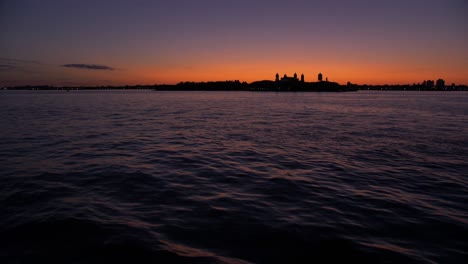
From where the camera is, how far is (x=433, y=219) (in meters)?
8.14

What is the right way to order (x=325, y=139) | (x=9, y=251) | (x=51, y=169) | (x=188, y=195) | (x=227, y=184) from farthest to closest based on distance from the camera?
(x=325, y=139), (x=51, y=169), (x=227, y=184), (x=188, y=195), (x=9, y=251)

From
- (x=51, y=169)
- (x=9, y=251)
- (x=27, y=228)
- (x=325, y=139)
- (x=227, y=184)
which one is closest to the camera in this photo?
(x=9, y=251)

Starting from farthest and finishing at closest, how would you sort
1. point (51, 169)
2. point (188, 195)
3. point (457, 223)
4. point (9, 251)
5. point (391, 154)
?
point (391, 154), point (51, 169), point (188, 195), point (457, 223), point (9, 251)

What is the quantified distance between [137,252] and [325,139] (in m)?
19.3

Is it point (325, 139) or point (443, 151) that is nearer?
point (443, 151)

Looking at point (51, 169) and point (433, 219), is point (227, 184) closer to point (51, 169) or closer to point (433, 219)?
point (433, 219)

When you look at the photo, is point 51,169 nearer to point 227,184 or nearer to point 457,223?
point 227,184

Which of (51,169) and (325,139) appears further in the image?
(325,139)

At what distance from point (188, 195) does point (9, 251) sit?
16.7 feet

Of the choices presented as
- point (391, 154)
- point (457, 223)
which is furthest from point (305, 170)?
point (391, 154)

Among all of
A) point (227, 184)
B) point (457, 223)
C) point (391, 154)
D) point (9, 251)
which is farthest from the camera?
point (391, 154)

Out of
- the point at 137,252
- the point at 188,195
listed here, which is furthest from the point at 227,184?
the point at 137,252

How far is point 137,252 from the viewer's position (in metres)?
6.21

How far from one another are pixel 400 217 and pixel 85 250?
8786 mm
